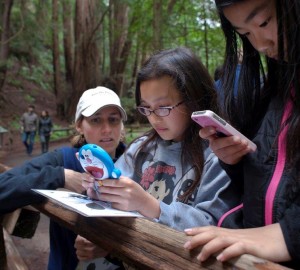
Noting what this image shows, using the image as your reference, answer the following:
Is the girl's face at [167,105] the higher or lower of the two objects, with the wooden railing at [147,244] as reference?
higher

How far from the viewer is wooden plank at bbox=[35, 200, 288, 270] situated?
80cm

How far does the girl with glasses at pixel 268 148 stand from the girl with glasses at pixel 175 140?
0.70 ft

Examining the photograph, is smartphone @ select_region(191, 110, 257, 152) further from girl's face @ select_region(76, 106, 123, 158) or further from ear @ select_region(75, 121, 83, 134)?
ear @ select_region(75, 121, 83, 134)

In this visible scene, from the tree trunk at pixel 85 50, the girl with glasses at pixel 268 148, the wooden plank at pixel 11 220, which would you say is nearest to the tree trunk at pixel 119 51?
the tree trunk at pixel 85 50

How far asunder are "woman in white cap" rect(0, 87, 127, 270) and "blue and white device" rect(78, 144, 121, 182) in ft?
1.96

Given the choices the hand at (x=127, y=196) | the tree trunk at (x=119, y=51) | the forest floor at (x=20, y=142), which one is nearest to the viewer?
the hand at (x=127, y=196)

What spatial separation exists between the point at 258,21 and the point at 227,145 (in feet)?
1.14

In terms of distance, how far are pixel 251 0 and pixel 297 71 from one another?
0.23m

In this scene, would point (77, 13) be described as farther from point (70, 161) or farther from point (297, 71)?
point (297, 71)

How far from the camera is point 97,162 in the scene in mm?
1040

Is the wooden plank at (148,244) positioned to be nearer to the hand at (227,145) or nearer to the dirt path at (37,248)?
the hand at (227,145)

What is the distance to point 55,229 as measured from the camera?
1.92 metres

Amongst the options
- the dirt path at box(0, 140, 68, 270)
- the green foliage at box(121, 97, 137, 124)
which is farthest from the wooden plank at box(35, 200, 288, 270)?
the green foliage at box(121, 97, 137, 124)

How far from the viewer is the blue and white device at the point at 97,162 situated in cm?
101
